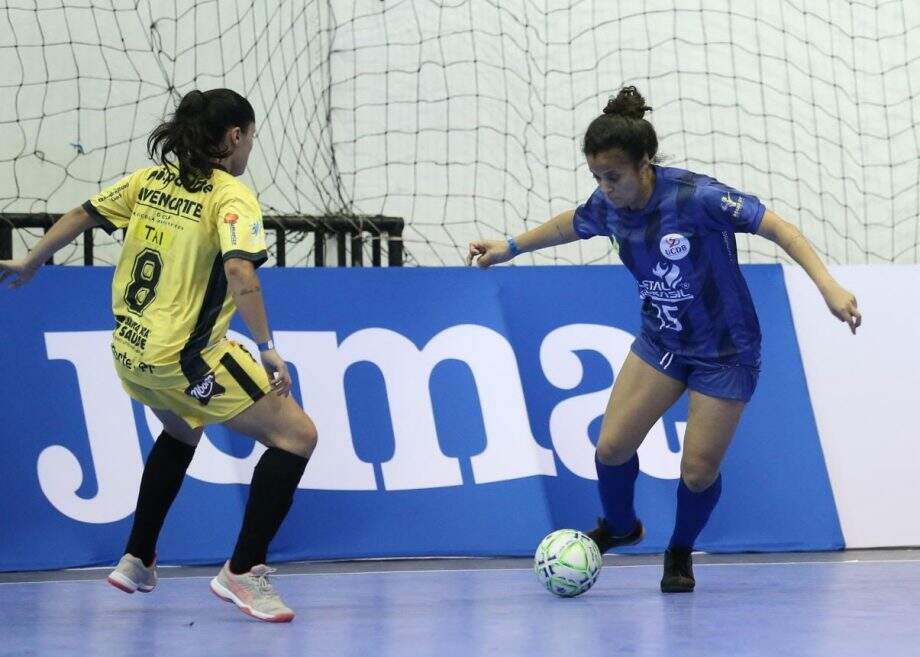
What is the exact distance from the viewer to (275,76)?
732 cm

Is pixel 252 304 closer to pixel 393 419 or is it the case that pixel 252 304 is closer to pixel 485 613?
pixel 485 613

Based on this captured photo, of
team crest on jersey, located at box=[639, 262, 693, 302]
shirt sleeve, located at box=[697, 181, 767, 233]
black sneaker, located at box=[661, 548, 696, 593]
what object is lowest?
black sneaker, located at box=[661, 548, 696, 593]

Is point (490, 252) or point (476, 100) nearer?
point (490, 252)

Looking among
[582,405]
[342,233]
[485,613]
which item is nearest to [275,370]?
[485,613]

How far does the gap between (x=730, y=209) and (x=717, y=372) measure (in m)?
0.55

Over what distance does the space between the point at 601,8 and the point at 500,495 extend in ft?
11.0

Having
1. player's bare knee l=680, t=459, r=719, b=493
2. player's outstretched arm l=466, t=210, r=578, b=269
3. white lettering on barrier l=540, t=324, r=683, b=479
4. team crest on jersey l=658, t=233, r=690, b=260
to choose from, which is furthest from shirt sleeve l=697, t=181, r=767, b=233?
white lettering on barrier l=540, t=324, r=683, b=479

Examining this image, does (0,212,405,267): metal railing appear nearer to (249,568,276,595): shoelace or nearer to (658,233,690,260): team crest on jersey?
(658,233,690,260): team crest on jersey

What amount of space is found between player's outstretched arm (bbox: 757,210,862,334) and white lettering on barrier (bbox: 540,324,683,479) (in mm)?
1532

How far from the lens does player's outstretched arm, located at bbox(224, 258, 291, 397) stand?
3881mm

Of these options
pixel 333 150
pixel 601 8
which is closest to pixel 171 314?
pixel 333 150

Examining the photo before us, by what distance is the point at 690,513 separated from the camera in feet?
15.5

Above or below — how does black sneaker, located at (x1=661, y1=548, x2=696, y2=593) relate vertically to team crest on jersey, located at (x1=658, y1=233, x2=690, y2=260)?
below

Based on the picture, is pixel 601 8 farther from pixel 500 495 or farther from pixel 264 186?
pixel 500 495
